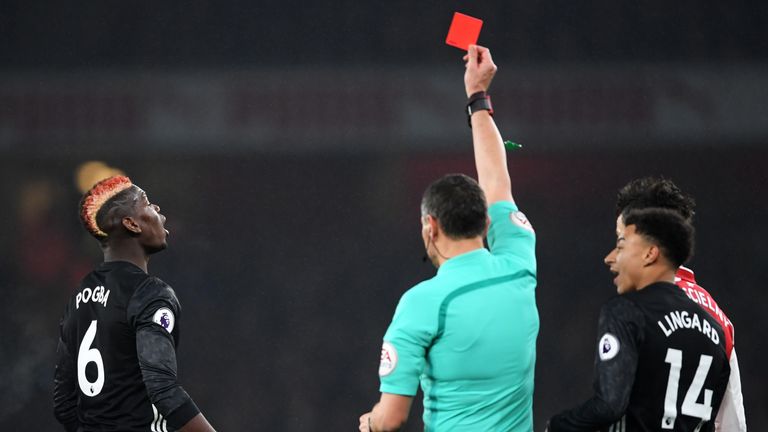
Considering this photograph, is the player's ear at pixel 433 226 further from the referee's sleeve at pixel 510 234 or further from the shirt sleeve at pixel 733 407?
the shirt sleeve at pixel 733 407

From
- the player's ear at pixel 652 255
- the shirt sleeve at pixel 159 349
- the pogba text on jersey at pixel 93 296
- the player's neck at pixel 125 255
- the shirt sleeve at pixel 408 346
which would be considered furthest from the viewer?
the player's neck at pixel 125 255

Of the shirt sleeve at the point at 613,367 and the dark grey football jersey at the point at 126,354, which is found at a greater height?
the dark grey football jersey at the point at 126,354

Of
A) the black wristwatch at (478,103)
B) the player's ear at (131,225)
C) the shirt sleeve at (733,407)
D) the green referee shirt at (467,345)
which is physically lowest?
the shirt sleeve at (733,407)

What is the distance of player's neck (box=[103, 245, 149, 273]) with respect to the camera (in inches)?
93.3

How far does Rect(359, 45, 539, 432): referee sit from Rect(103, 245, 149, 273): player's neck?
940mm

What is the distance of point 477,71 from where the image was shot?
2070 millimetres

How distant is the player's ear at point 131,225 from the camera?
2.37 m

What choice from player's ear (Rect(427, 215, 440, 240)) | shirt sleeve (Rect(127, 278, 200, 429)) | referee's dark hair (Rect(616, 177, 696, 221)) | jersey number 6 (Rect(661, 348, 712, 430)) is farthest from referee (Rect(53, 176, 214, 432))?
referee's dark hair (Rect(616, 177, 696, 221))

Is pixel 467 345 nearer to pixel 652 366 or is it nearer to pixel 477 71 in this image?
pixel 652 366

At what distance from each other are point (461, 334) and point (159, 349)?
0.86 m

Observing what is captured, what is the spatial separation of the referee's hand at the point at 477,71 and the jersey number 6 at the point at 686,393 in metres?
0.76

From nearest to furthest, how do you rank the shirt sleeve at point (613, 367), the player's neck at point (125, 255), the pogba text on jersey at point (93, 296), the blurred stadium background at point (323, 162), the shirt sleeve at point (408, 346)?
the shirt sleeve at point (408, 346), the shirt sleeve at point (613, 367), the pogba text on jersey at point (93, 296), the player's neck at point (125, 255), the blurred stadium background at point (323, 162)

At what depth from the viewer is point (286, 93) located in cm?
479

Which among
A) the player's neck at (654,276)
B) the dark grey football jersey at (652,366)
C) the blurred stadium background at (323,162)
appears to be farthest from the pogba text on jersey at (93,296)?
the blurred stadium background at (323,162)
